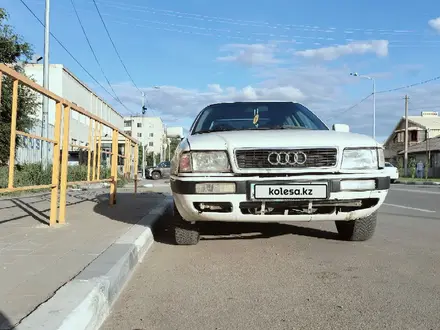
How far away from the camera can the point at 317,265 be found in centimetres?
455

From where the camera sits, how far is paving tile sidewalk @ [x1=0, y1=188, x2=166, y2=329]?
309 cm

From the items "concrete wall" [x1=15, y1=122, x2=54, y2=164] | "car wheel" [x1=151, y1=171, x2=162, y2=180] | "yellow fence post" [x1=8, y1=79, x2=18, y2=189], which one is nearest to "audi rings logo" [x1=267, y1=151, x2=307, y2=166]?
"yellow fence post" [x1=8, y1=79, x2=18, y2=189]

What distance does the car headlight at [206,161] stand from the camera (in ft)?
15.1

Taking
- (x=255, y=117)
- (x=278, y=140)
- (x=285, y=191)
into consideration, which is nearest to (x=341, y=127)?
(x=255, y=117)

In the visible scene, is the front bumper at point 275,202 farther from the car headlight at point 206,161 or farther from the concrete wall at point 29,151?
the concrete wall at point 29,151

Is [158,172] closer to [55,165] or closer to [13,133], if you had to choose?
[55,165]

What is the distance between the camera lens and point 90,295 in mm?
2965

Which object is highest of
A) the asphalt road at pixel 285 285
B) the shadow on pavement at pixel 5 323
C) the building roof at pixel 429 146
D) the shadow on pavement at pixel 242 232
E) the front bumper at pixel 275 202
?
the building roof at pixel 429 146

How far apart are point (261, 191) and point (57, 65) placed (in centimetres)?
3220

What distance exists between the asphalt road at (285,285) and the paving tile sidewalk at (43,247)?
0.50 metres

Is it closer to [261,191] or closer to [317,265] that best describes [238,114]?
[261,191]

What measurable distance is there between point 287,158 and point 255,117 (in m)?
1.92

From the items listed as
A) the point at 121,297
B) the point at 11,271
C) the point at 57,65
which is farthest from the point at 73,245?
the point at 57,65

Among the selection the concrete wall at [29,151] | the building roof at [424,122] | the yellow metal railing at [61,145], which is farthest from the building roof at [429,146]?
the concrete wall at [29,151]
